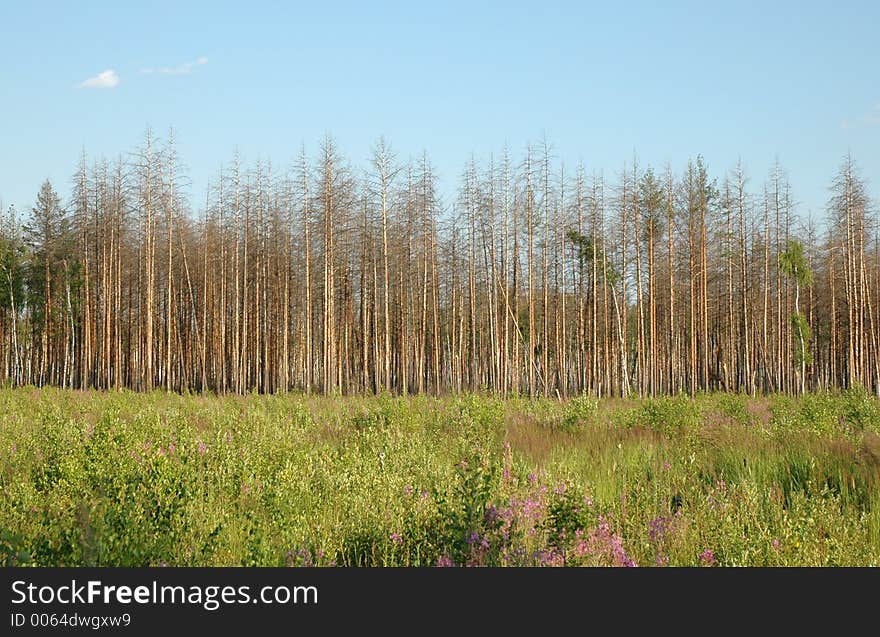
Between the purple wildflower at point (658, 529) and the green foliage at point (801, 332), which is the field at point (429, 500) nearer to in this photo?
the purple wildflower at point (658, 529)

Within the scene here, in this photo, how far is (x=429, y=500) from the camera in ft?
18.3

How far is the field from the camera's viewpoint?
14.5ft

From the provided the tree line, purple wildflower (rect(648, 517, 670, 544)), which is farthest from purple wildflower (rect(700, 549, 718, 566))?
the tree line

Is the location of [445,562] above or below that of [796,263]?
below

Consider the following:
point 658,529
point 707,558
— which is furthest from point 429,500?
point 707,558

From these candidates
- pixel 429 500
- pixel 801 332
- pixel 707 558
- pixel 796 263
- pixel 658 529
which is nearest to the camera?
pixel 707 558

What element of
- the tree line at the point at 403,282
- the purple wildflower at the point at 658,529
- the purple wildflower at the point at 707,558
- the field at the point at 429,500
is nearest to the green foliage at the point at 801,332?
the tree line at the point at 403,282

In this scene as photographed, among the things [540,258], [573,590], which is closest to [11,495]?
[573,590]

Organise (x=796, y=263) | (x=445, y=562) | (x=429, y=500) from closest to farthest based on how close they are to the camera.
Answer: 1. (x=445, y=562)
2. (x=429, y=500)
3. (x=796, y=263)

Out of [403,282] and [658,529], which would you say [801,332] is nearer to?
[403,282]

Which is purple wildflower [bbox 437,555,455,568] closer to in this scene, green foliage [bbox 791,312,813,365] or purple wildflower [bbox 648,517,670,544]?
purple wildflower [bbox 648,517,670,544]

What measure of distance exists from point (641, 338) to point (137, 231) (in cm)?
2292

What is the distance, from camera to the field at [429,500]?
4.42 m

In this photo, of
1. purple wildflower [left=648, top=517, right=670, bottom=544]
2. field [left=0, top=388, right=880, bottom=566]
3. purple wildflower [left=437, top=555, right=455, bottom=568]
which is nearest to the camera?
purple wildflower [left=437, top=555, right=455, bottom=568]
